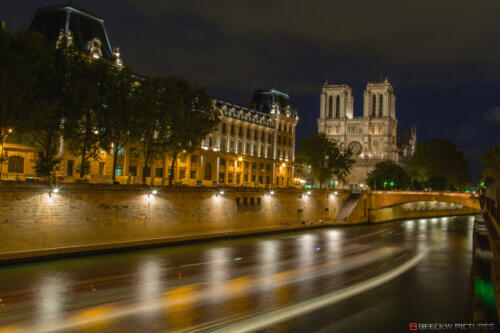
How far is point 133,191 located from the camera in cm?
4438

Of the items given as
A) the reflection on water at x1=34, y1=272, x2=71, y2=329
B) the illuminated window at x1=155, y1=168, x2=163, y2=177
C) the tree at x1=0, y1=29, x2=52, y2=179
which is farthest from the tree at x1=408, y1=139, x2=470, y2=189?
the reflection on water at x1=34, y1=272, x2=71, y2=329

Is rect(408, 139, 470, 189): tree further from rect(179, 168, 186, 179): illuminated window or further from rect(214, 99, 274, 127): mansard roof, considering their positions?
rect(179, 168, 186, 179): illuminated window

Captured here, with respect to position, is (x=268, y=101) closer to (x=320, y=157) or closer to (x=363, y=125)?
(x=320, y=157)

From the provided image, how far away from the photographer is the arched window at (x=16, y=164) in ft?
180

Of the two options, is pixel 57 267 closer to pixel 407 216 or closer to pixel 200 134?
pixel 200 134

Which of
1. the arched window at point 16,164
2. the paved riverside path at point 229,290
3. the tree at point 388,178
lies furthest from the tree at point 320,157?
the arched window at point 16,164

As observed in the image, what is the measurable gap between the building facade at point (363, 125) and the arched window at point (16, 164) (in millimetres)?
133332

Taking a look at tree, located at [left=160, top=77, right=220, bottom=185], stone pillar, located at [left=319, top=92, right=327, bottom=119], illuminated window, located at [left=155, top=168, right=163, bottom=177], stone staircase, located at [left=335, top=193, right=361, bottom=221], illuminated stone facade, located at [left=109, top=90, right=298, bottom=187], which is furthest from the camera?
stone pillar, located at [left=319, top=92, right=327, bottom=119]

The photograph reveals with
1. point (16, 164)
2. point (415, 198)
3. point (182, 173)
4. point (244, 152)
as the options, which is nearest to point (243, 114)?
point (244, 152)

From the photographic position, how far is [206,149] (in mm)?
90500

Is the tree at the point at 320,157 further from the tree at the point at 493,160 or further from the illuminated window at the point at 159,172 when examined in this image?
the illuminated window at the point at 159,172

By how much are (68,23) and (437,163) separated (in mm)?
105746

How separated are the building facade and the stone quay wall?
384 feet

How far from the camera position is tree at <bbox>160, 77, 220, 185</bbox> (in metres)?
53.9
